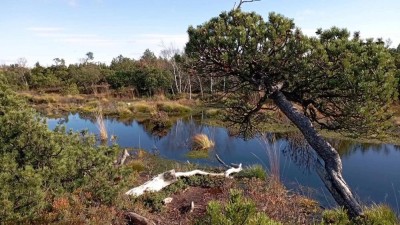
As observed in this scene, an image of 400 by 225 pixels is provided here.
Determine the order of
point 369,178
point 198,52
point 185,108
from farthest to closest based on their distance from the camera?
point 185,108, point 369,178, point 198,52

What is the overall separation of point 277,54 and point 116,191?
3.77 m

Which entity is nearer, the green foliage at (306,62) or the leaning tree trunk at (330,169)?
the green foliage at (306,62)

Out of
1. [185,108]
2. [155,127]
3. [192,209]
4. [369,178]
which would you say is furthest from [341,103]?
[185,108]

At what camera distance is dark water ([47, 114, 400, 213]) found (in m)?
10.4

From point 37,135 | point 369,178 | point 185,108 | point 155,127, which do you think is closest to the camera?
point 37,135

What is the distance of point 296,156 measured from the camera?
1403 cm

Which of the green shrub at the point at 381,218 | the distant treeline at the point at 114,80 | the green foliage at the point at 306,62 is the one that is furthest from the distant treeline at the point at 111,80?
the green shrub at the point at 381,218

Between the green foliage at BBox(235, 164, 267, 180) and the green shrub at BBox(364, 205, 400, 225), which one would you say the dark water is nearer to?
the green foliage at BBox(235, 164, 267, 180)

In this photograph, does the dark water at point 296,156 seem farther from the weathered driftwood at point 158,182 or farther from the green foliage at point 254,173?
the weathered driftwood at point 158,182

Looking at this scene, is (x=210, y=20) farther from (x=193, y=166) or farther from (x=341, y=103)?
(x=193, y=166)

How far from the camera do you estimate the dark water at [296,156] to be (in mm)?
10367

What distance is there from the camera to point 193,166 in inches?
471

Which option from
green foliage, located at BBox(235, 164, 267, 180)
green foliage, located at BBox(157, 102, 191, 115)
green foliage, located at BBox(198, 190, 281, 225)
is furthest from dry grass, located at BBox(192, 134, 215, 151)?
green foliage, located at BBox(198, 190, 281, 225)

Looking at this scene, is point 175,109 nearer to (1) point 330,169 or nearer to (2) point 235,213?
(1) point 330,169
